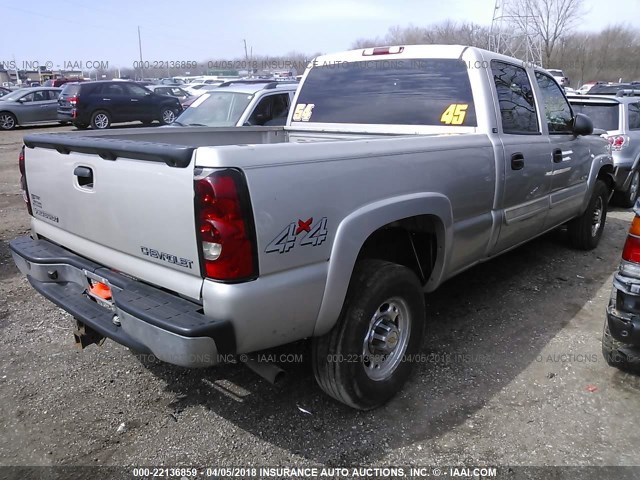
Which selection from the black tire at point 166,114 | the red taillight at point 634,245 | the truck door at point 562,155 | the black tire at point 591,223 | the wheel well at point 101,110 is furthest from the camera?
the black tire at point 166,114

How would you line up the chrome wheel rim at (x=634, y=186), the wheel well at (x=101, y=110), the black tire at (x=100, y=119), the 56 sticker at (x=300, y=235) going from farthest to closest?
the black tire at (x=100, y=119)
the wheel well at (x=101, y=110)
the chrome wheel rim at (x=634, y=186)
the 56 sticker at (x=300, y=235)

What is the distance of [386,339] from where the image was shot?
2.88 meters

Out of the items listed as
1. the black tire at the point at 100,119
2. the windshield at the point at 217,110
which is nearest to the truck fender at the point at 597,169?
the windshield at the point at 217,110

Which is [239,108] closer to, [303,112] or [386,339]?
[303,112]

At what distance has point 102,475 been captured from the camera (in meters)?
2.49

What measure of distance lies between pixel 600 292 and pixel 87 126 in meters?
17.6

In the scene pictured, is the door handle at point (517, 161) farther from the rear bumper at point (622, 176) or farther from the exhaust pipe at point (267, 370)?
the rear bumper at point (622, 176)

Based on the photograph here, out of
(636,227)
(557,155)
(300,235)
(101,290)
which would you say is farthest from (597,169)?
(101,290)

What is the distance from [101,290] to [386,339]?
1549 mm

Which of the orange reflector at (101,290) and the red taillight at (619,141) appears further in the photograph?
the red taillight at (619,141)

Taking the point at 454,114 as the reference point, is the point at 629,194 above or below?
below

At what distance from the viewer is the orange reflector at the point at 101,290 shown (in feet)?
8.52

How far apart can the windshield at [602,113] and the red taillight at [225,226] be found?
7.75 m

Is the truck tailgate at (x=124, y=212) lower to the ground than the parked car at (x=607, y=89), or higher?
lower
